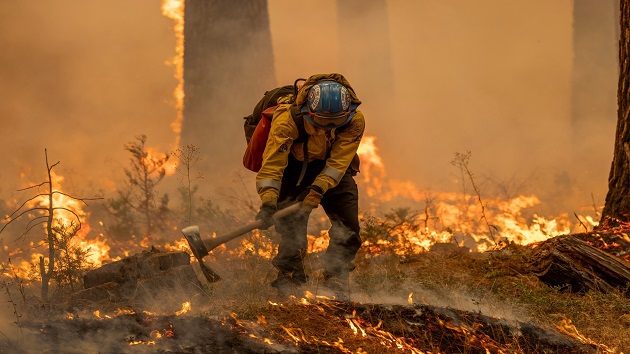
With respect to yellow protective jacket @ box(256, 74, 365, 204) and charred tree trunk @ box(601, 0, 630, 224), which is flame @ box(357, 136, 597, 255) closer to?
charred tree trunk @ box(601, 0, 630, 224)

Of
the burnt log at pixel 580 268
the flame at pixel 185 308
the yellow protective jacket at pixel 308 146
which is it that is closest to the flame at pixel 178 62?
the yellow protective jacket at pixel 308 146

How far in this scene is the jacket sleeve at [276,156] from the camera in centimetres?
604

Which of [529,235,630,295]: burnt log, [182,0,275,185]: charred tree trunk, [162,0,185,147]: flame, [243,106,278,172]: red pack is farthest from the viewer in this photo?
[162,0,185,147]: flame

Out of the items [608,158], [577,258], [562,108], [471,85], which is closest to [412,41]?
[471,85]

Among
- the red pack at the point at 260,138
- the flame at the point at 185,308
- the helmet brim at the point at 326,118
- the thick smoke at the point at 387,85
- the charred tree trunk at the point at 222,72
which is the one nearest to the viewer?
the flame at the point at 185,308

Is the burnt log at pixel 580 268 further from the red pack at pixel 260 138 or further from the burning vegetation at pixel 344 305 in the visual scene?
the red pack at pixel 260 138

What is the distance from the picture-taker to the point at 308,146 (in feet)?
20.5

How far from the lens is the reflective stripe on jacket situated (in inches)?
238

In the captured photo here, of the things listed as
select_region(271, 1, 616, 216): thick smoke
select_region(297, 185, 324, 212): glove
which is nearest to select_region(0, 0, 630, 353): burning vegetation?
select_region(297, 185, 324, 212): glove

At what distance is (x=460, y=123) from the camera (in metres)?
17.0

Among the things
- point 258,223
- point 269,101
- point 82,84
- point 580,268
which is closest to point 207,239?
point 258,223

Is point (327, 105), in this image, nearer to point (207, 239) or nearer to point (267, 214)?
point (267, 214)

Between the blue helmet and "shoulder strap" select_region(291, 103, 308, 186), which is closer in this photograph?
the blue helmet

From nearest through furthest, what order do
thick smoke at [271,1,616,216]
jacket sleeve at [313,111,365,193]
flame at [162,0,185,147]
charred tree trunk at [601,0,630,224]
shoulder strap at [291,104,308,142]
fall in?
shoulder strap at [291,104,308,142] → jacket sleeve at [313,111,365,193] → charred tree trunk at [601,0,630,224] → flame at [162,0,185,147] → thick smoke at [271,1,616,216]
